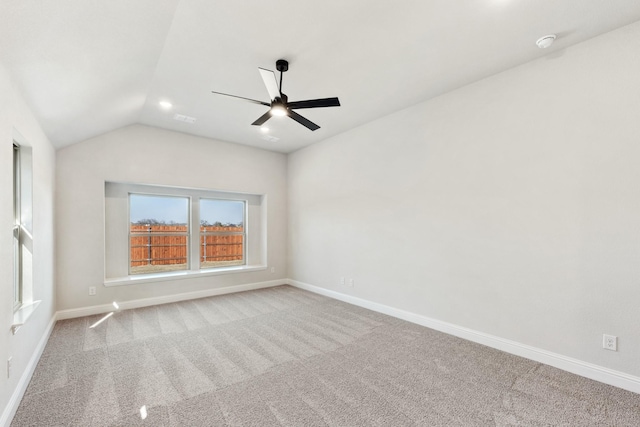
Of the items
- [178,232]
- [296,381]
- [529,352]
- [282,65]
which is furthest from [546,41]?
[178,232]

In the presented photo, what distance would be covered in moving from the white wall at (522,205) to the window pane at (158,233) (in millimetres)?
3386

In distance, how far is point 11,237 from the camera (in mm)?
2082

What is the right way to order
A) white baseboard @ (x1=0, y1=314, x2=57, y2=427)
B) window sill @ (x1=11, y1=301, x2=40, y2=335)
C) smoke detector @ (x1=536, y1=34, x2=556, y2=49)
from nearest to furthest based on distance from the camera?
white baseboard @ (x1=0, y1=314, x2=57, y2=427) → window sill @ (x1=11, y1=301, x2=40, y2=335) → smoke detector @ (x1=536, y1=34, x2=556, y2=49)

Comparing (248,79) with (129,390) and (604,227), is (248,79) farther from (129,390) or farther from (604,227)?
(604,227)

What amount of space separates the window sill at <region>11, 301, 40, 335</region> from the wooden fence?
7.09 feet

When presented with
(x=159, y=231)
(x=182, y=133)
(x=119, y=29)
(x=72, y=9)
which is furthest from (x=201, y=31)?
(x=159, y=231)

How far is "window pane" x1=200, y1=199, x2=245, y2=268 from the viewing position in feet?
18.7

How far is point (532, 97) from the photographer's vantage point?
2.90m

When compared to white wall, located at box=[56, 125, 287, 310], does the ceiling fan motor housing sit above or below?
above

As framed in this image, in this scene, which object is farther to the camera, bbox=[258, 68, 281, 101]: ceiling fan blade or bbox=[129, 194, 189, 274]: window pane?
bbox=[129, 194, 189, 274]: window pane

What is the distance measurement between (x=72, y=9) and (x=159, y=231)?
160 inches

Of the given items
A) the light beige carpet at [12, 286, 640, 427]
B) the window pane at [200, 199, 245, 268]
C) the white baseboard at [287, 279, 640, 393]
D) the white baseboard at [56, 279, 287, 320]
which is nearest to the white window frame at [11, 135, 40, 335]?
the light beige carpet at [12, 286, 640, 427]

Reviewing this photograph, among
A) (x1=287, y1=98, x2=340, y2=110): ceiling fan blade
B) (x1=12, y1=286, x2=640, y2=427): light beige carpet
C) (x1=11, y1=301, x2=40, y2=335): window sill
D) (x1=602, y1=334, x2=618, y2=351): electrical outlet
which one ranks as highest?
(x1=287, y1=98, x2=340, y2=110): ceiling fan blade

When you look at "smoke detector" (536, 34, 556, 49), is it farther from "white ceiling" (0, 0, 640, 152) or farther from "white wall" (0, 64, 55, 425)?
"white wall" (0, 64, 55, 425)
